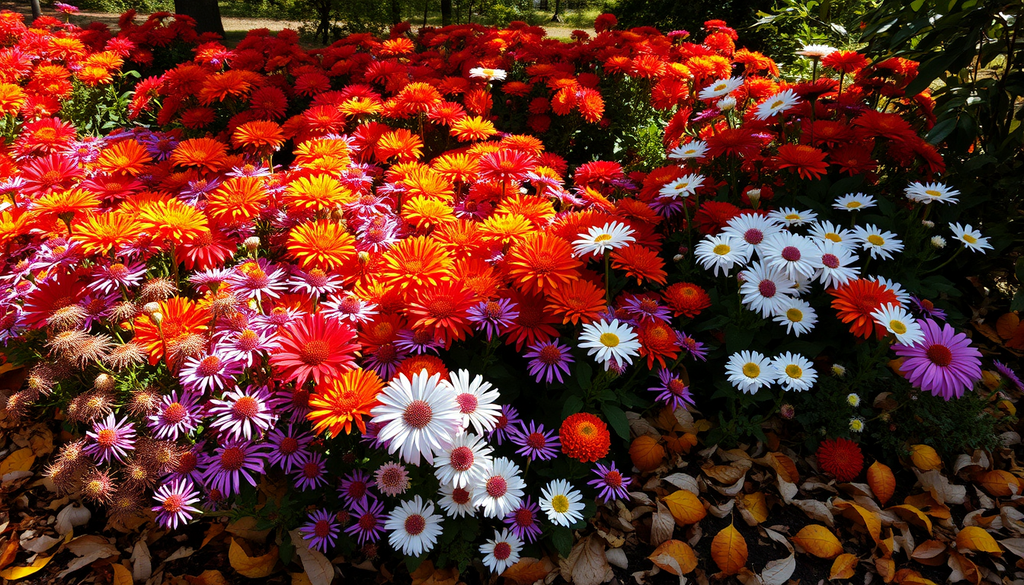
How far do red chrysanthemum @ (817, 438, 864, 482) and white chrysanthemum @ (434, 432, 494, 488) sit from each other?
1.24 meters

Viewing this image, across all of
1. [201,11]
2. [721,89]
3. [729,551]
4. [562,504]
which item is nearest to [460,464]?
[562,504]

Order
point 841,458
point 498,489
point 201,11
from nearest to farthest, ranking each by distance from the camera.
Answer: point 498,489 → point 841,458 → point 201,11

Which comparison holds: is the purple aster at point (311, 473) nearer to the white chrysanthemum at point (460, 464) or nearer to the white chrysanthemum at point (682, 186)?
the white chrysanthemum at point (460, 464)

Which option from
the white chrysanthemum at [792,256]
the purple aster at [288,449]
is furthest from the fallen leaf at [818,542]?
the purple aster at [288,449]

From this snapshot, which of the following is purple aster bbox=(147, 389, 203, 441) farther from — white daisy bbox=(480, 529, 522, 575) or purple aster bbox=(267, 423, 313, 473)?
white daisy bbox=(480, 529, 522, 575)

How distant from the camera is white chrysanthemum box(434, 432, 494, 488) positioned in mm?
1352

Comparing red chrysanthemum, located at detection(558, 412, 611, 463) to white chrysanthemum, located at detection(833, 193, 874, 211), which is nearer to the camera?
red chrysanthemum, located at detection(558, 412, 611, 463)

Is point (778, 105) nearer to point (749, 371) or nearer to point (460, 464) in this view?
point (749, 371)

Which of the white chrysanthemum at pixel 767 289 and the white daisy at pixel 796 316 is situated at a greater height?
the white chrysanthemum at pixel 767 289

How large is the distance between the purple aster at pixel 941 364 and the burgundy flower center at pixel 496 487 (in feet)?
4.09

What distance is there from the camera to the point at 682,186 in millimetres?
2031

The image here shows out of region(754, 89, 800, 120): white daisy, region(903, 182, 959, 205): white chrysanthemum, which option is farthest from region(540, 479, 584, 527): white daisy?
region(754, 89, 800, 120): white daisy

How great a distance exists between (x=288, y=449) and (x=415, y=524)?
432 millimetres

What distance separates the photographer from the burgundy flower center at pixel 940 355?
1587 millimetres
